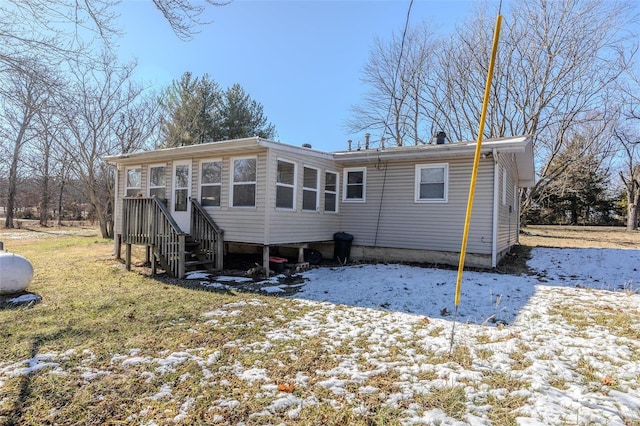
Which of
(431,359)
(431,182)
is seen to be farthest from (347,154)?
(431,359)

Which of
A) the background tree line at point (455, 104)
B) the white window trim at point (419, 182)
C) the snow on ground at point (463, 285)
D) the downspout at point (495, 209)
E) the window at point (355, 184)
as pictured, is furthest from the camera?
the background tree line at point (455, 104)

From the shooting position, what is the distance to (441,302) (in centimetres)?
562

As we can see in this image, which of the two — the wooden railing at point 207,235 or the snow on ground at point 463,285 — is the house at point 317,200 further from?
the snow on ground at point 463,285

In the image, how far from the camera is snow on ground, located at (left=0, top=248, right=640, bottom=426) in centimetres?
264

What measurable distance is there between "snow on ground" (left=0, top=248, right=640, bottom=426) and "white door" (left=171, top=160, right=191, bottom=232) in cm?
446

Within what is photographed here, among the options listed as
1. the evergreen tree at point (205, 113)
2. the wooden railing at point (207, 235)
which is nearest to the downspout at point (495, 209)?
the wooden railing at point (207, 235)

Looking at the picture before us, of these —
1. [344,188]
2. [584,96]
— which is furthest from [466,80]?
[344,188]

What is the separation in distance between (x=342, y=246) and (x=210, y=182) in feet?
13.0

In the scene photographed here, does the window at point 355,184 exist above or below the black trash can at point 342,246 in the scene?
above

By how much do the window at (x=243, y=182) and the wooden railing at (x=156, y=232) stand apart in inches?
59.4

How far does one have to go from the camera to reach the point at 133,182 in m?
10.7

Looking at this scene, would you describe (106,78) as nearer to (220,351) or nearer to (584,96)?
(220,351)

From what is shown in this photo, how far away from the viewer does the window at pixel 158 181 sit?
9805mm

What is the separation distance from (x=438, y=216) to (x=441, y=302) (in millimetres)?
3860
